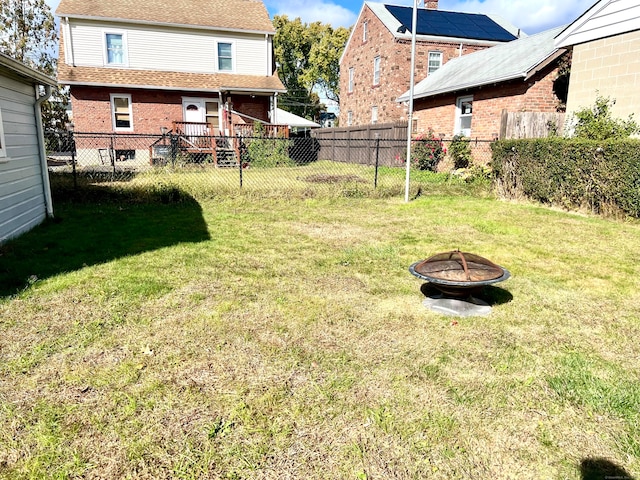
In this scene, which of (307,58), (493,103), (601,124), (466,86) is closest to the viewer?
(601,124)

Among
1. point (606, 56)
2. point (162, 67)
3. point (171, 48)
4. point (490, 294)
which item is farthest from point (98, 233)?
point (171, 48)

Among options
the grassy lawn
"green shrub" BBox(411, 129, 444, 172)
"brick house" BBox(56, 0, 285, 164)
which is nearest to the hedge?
the grassy lawn

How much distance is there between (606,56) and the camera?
1010 centimetres

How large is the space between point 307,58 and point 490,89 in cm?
4234

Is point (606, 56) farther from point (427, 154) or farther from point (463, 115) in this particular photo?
point (427, 154)

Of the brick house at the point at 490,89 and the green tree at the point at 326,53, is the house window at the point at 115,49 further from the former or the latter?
the green tree at the point at 326,53

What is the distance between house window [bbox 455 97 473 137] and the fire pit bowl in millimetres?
12875

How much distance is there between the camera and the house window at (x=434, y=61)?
2200 cm

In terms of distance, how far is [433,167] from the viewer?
648 inches

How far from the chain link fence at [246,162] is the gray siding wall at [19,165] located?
1.94 metres

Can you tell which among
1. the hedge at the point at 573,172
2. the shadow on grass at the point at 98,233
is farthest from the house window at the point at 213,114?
the hedge at the point at 573,172

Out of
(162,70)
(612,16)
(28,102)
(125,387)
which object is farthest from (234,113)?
(125,387)

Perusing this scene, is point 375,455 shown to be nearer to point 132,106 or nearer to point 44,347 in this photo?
point 44,347

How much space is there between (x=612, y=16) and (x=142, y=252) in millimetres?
11185
